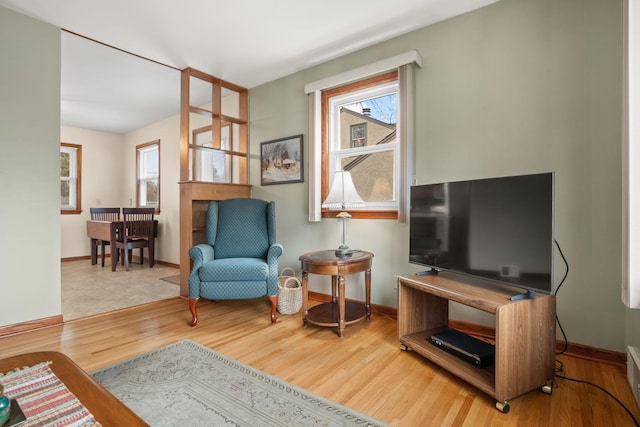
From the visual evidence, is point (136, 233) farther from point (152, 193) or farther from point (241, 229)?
point (241, 229)

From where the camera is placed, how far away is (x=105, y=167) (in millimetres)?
6398

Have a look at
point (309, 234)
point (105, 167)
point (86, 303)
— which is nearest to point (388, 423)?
point (309, 234)

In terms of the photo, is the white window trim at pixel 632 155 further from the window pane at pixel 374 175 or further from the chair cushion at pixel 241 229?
the chair cushion at pixel 241 229

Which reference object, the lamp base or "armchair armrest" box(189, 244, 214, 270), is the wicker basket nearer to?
the lamp base

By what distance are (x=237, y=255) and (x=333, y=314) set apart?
3.71ft

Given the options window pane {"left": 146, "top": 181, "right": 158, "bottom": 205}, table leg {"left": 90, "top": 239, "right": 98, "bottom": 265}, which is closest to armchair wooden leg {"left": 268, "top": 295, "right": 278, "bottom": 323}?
window pane {"left": 146, "top": 181, "right": 158, "bottom": 205}

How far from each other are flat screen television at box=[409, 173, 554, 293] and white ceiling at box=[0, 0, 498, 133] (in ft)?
4.79

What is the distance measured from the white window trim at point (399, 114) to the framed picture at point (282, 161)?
297 mm

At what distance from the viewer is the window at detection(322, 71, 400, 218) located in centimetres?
290

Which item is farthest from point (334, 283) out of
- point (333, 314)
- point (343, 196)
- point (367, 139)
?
point (367, 139)

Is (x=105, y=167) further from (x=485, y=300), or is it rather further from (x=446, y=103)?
(x=485, y=300)

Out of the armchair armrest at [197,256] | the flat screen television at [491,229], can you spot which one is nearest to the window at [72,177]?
the armchair armrest at [197,256]

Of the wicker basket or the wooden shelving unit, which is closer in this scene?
the wicker basket

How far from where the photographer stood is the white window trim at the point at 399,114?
2617 mm
